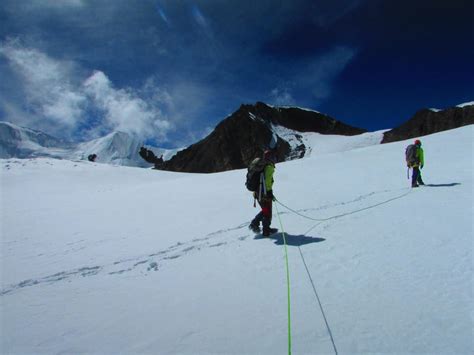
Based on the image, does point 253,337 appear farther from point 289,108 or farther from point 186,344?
point 289,108

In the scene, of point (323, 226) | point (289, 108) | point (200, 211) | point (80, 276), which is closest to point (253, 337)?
point (80, 276)

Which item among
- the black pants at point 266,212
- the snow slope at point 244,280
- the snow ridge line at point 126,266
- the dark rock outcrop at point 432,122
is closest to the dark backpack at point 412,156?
the snow slope at point 244,280

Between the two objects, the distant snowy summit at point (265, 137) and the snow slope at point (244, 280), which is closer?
the snow slope at point (244, 280)

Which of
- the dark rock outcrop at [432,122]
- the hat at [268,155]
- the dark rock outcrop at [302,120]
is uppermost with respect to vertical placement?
the dark rock outcrop at [302,120]

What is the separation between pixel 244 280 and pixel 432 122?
5022 inches

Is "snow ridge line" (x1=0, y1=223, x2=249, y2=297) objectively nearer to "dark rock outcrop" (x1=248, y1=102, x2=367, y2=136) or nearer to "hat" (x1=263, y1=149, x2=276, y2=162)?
"hat" (x1=263, y1=149, x2=276, y2=162)

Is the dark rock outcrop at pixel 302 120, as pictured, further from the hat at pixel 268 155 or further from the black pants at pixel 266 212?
the black pants at pixel 266 212

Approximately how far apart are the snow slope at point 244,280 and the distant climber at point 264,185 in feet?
1.13

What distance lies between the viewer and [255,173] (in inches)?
250

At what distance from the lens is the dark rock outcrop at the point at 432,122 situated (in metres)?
94.9

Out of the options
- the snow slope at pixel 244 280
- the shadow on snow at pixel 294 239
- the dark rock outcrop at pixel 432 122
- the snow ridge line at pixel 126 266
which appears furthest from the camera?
the dark rock outcrop at pixel 432 122

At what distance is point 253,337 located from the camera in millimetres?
2885

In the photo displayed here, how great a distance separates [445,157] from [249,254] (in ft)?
53.3

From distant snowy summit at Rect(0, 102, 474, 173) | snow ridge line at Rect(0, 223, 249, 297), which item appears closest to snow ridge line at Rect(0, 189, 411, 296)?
snow ridge line at Rect(0, 223, 249, 297)
